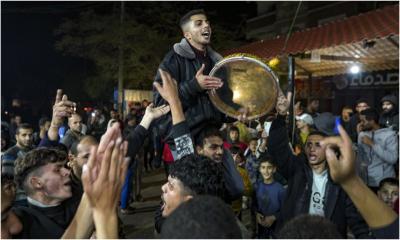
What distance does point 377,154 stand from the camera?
18.4 ft

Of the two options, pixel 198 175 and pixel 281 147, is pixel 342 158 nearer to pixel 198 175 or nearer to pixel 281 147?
pixel 198 175

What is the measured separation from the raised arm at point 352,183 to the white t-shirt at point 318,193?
1345 millimetres

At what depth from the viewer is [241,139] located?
25.9 feet

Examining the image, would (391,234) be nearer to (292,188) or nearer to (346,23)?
(292,188)

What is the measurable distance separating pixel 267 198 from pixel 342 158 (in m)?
3.30

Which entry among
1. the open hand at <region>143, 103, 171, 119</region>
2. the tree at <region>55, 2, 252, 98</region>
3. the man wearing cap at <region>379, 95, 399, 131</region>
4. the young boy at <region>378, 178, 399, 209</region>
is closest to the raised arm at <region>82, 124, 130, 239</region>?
the open hand at <region>143, 103, 171, 119</region>

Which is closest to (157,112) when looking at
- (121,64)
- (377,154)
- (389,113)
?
(377,154)

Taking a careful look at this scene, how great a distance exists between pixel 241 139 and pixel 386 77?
9.14m

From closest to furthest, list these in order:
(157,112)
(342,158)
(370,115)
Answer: (342,158), (157,112), (370,115)

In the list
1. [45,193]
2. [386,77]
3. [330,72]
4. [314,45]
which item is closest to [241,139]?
[314,45]

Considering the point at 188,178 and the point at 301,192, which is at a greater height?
the point at 188,178

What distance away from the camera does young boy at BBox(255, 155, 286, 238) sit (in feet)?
16.0

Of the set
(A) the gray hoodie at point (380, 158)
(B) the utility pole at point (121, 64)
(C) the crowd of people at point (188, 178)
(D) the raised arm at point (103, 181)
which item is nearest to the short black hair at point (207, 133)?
(C) the crowd of people at point (188, 178)

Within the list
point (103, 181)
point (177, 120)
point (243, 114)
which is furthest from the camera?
point (243, 114)
